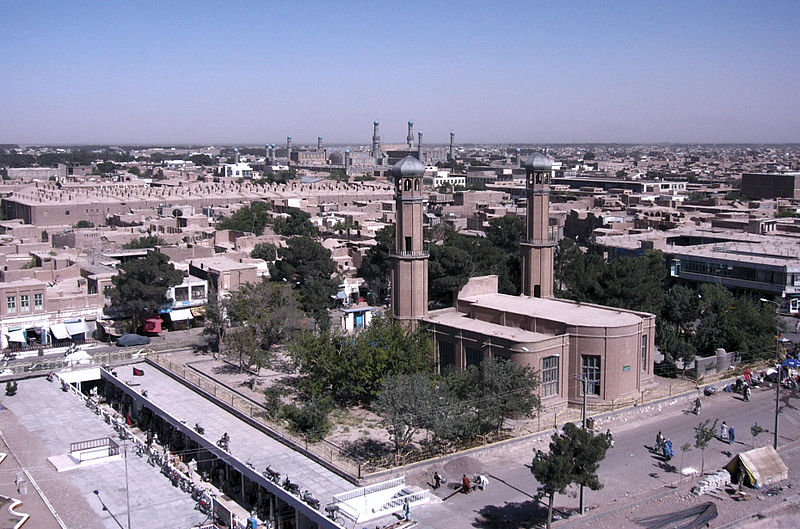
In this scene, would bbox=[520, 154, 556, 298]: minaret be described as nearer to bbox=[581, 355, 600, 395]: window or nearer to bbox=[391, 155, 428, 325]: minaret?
bbox=[391, 155, 428, 325]: minaret

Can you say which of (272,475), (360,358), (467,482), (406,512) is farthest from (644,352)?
(272,475)

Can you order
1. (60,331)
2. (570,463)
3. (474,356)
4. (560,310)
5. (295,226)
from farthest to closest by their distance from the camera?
(295,226) → (60,331) → (560,310) → (474,356) → (570,463)

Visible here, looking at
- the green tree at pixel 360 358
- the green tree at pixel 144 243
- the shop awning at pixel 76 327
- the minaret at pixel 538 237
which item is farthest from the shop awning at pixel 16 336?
the minaret at pixel 538 237

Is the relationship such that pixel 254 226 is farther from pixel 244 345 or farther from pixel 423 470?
pixel 423 470

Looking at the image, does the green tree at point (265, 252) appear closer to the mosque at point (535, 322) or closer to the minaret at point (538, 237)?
the mosque at point (535, 322)

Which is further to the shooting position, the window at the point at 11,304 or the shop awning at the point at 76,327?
the shop awning at the point at 76,327

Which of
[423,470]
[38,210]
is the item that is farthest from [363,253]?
[38,210]

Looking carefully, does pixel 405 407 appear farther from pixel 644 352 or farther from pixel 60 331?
pixel 60 331
